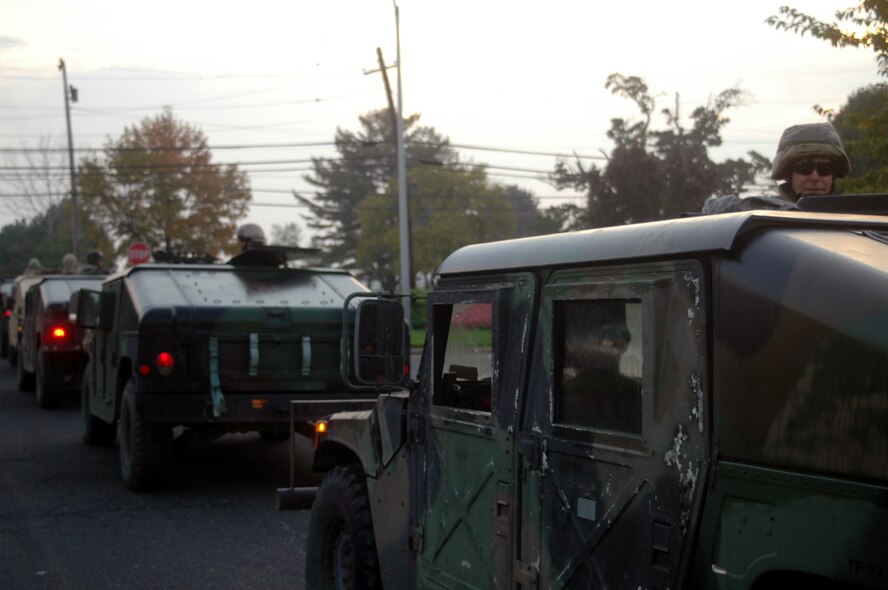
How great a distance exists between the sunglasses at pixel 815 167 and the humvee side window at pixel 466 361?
1792 millimetres

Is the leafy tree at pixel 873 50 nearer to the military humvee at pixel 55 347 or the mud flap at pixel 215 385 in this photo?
the mud flap at pixel 215 385

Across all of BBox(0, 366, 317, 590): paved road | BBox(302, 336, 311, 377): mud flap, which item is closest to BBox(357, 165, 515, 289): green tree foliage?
BBox(0, 366, 317, 590): paved road

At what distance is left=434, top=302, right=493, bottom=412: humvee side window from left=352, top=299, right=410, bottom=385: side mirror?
0.63 ft

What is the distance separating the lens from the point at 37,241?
79.7 m

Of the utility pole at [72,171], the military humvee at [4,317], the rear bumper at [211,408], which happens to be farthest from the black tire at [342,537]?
the utility pole at [72,171]

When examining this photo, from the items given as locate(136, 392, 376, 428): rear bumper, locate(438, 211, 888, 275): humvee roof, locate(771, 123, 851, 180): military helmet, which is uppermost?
locate(771, 123, 851, 180): military helmet

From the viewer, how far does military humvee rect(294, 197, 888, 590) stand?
2805 mm

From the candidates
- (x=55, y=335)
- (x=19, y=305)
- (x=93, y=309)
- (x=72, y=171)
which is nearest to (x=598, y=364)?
(x=93, y=309)

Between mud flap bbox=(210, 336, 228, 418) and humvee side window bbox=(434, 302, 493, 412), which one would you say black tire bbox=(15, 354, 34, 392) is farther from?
humvee side window bbox=(434, 302, 493, 412)

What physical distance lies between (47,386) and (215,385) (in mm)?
7794

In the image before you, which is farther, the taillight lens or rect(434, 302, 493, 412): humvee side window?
the taillight lens

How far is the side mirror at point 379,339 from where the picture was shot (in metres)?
4.59

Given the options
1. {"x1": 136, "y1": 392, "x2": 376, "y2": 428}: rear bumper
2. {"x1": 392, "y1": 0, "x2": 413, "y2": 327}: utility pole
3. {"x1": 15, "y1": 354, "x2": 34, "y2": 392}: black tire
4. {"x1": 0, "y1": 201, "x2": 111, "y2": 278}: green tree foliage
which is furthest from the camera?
{"x1": 0, "y1": 201, "x2": 111, "y2": 278}: green tree foliage

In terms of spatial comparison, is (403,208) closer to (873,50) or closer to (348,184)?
(873,50)
